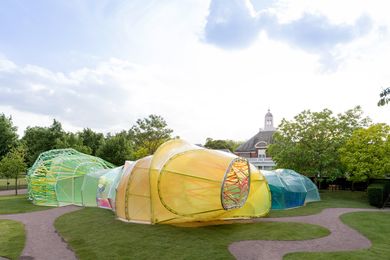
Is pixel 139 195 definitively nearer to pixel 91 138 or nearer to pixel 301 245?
pixel 301 245

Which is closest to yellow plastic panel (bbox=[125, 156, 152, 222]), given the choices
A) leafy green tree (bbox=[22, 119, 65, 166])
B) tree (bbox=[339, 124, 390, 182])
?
tree (bbox=[339, 124, 390, 182])

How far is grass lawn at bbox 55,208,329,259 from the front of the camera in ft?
37.2

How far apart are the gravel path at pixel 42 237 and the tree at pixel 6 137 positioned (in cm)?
3118

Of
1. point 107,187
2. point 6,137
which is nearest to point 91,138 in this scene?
point 6,137

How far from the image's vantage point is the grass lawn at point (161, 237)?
1134cm

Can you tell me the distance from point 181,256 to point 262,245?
3.36 meters

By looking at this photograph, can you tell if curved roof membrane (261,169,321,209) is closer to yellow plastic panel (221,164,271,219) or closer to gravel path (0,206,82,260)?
yellow plastic panel (221,164,271,219)

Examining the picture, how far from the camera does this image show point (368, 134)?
28.4 meters

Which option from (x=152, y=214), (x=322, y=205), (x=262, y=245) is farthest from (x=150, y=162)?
(x=322, y=205)

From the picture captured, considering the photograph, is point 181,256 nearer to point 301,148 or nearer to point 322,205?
point 322,205

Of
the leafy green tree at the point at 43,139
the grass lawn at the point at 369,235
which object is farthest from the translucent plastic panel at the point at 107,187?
the leafy green tree at the point at 43,139

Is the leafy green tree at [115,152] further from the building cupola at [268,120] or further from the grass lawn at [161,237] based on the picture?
the building cupola at [268,120]

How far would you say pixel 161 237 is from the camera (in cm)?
1311

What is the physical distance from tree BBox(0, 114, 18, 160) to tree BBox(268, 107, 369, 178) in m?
37.9
